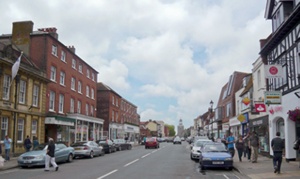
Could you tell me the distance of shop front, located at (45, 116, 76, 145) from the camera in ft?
100

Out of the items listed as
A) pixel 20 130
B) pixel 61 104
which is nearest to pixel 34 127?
pixel 20 130

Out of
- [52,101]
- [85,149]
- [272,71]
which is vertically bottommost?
[85,149]

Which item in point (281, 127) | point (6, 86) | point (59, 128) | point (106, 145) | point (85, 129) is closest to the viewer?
point (281, 127)

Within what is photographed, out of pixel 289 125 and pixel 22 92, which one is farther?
pixel 22 92

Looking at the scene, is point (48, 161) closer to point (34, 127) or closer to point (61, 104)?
point (34, 127)

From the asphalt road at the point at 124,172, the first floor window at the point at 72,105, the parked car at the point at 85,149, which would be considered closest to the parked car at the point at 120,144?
the first floor window at the point at 72,105

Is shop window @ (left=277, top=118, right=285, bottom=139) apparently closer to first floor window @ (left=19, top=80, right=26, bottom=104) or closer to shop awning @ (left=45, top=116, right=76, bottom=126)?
shop awning @ (left=45, top=116, right=76, bottom=126)

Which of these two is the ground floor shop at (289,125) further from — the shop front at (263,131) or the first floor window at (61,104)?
the first floor window at (61,104)

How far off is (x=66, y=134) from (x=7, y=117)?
11.7 metres

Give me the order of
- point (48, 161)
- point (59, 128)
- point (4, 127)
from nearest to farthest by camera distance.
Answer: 1. point (48, 161)
2. point (4, 127)
3. point (59, 128)

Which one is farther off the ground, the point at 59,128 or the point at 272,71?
the point at 272,71

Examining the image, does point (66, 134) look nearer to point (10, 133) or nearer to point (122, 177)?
point (10, 133)

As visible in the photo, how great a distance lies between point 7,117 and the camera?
80.5ft

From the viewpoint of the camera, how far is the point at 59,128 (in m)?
33.8
